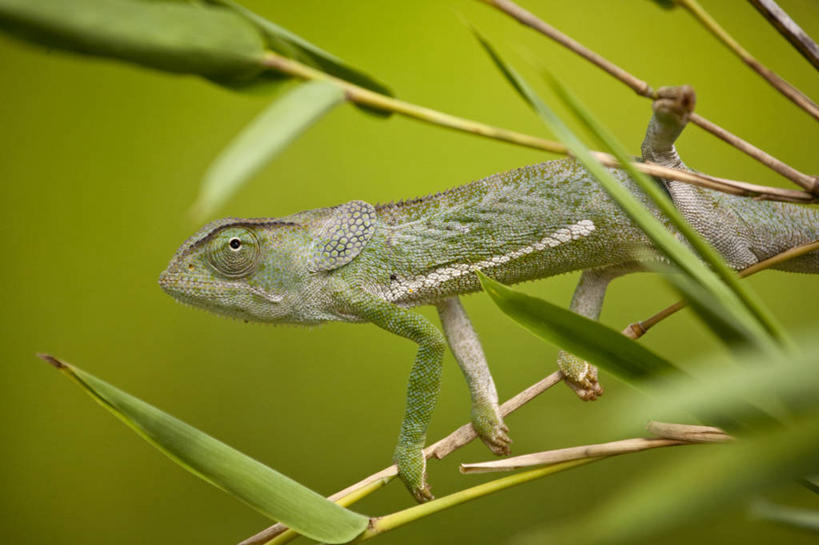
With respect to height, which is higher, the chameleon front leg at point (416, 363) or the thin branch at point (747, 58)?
the thin branch at point (747, 58)

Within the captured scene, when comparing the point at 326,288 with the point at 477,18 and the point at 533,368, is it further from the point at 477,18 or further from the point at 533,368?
the point at 477,18

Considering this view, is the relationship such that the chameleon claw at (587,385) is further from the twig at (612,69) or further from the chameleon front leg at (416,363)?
the twig at (612,69)

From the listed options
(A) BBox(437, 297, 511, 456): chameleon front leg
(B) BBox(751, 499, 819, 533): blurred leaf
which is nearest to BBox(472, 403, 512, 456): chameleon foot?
(A) BBox(437, 297, 511, 456): chameleon front leg

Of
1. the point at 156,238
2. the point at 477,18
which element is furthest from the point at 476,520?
the point at 477,18

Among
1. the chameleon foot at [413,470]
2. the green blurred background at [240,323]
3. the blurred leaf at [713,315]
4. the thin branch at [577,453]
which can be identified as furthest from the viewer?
the green blurred background at [240,323]

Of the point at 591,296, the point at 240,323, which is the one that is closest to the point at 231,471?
the point at 591,296

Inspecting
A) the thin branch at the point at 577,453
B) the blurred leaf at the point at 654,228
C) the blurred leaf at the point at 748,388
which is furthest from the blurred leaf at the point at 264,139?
the thin branch at the point at 577,453

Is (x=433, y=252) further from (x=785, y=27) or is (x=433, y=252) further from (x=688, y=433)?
(x=785, y=27)
